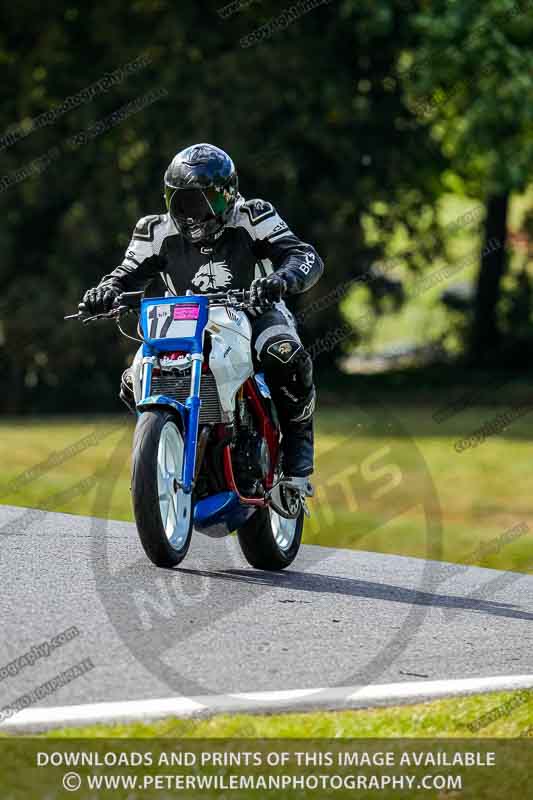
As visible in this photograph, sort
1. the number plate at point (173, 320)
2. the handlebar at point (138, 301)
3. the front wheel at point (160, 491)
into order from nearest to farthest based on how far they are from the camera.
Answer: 1. the front wheel at point (160, 491)
2. the number plate at point (173, 320)
3. the handlebar at point (138, 301)

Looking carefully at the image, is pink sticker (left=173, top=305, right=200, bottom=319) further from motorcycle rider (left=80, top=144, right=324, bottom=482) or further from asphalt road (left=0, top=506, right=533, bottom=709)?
asphalt road (left=0, top=506, right=533, bottom=709)

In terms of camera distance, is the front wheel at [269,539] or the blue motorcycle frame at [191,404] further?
the front wheel at [269,539]

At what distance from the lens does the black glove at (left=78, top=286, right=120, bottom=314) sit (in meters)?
7.30

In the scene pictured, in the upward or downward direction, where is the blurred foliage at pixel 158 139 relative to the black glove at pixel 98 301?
upward

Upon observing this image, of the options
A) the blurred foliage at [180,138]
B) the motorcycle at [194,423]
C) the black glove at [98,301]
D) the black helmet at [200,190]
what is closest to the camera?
the motorcycle at [194,423]

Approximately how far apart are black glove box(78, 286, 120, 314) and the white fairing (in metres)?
0.61

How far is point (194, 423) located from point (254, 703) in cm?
193

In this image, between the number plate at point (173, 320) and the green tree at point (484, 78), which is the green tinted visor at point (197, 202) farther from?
the green tree at point (484, 78)

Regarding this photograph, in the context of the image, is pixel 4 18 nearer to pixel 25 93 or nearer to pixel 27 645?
pixel 25 93

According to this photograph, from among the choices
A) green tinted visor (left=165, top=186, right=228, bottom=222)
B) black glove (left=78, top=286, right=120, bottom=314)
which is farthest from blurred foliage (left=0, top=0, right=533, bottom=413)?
black glove (left=78, top=286, right=120, bottom=314)

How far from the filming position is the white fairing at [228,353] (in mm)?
6945

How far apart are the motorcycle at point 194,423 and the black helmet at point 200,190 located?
44 centimetres

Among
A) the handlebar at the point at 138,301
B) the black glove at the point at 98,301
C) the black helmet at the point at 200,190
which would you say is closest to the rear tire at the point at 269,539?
the handlebar at the point at 138,301

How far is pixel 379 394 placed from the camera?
85.1 feet
